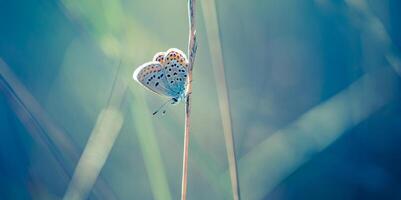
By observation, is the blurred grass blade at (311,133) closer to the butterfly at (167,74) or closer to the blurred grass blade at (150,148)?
the blurred grass blade at (150,148)

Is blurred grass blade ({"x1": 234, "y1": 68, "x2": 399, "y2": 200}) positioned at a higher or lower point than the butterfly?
lower

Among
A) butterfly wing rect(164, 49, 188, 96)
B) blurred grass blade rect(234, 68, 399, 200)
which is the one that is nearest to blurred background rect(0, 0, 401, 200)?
blurred grass blade rect(234, 68, 399, 200)

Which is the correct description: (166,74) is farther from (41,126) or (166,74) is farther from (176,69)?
(41,126)

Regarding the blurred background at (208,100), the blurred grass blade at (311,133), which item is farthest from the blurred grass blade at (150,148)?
the blurred grass blade at (311,133)

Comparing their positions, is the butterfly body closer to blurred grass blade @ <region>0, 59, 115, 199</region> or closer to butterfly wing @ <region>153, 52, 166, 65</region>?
butterfly wing @ <region>153, 52, 166, 65</region>

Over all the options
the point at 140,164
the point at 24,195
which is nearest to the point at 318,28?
the point at 140,164

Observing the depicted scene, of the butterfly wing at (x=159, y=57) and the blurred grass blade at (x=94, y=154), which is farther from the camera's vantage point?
the blurred grass blade at (x=94, y=154)

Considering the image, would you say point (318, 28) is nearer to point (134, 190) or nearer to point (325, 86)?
point (325, 86)

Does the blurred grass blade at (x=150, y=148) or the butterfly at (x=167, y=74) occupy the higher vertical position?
the butterfly at (x=167, y=74)
